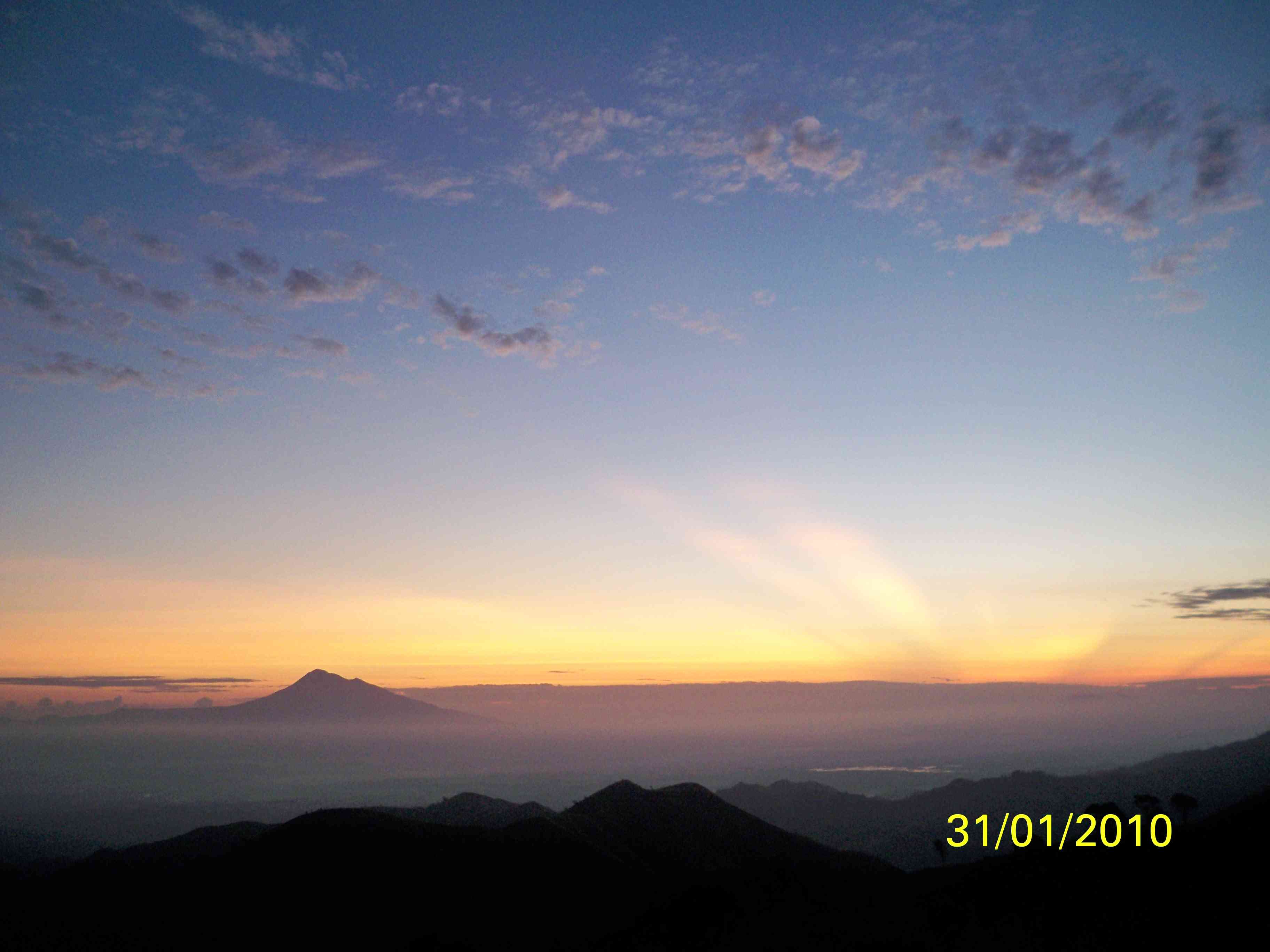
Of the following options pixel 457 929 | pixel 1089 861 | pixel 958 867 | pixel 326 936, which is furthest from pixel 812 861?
pixel 326 936

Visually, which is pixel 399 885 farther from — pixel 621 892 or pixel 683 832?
pixel 683 832

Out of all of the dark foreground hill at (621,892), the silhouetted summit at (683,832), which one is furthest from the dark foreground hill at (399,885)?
the silhouetted summit at (683,832)

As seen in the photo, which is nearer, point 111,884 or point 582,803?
point 111,884

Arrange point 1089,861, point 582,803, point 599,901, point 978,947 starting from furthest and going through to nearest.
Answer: point 582,803
point 599,901
point 1089,861
point 978,947

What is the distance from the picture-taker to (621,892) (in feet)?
342

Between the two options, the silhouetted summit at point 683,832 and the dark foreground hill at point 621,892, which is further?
the silhouetted summit at point 683,832

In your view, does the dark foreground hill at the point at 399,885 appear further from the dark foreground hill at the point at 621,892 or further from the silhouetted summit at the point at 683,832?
the silhouetted summit at the point at 683,832

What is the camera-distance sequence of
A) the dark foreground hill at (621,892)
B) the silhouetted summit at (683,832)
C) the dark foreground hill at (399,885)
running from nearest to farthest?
the dark foreground hill at (621,892), the dark foreground hill at (399,885), the silhouetted summit at (683,832)

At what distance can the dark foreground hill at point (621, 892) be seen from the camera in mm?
71812

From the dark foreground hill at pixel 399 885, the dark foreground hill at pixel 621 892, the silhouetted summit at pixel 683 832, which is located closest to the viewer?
the dark foreground hill at pixel 621 892

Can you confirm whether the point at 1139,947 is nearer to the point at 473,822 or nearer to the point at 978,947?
the point at 978,947

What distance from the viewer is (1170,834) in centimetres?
8631

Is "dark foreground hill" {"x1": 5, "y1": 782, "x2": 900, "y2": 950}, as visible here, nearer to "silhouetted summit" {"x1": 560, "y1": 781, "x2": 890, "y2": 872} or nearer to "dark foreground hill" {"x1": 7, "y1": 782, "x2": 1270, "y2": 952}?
"dark foreground hill" {"x1": 7, "y1": 782, "x2": 1270, "y2": 952}

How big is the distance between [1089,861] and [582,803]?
279ft
